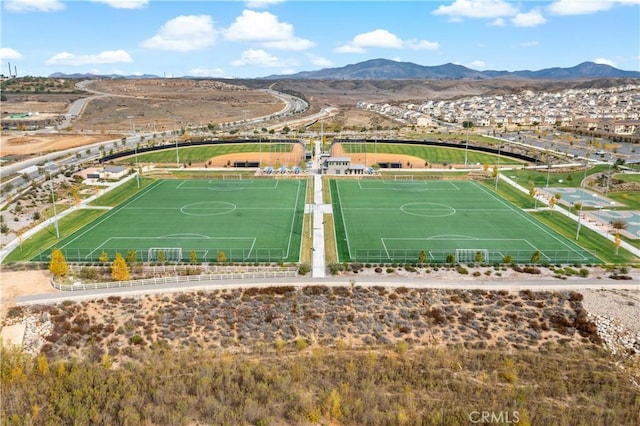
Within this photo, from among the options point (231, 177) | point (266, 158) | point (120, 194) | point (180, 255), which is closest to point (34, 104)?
point (266, 158)

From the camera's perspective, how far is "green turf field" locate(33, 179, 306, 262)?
153 feet

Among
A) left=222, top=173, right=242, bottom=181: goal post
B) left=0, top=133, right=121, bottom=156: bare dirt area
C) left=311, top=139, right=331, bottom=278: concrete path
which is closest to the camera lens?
left=311, top=139, right=331, bottom=278: concrete path

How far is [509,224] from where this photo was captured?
5631 centimetres

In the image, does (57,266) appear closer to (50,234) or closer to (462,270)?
(50,234)

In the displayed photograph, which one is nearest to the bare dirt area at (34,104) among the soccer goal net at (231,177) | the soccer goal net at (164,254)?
the soccer goal net at (231,177)

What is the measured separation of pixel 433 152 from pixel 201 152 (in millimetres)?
51109

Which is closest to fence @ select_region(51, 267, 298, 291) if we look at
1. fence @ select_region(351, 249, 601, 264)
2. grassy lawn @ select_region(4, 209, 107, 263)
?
fence @ select_region(351, 249, 601, 264)

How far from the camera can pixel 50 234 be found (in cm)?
5219

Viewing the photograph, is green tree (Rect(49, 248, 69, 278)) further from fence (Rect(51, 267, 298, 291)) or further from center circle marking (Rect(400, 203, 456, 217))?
center circle marking (Rect(400, 203, 456, 217))

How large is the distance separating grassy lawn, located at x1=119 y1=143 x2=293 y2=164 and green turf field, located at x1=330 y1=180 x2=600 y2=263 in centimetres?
3617

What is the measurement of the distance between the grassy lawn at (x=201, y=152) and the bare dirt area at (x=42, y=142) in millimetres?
28833

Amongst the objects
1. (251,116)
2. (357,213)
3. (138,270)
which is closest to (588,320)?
(357,213)

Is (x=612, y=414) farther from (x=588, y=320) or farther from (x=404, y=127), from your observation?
(x=404, y=127)

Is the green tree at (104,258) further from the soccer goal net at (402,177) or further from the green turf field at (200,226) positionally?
the soccer goal net at (402,177)
